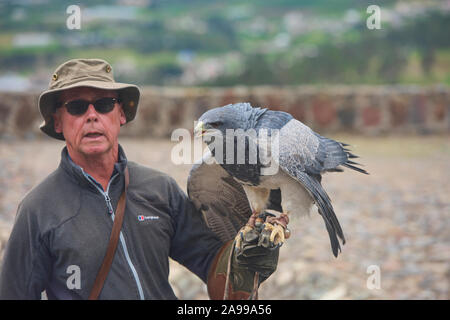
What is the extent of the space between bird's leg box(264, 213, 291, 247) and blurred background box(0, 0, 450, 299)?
7.15ft

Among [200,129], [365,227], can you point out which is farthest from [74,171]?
[365,227]

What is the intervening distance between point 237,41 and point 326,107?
662cm

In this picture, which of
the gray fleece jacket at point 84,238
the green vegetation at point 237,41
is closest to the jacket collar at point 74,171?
the gray fleece jacket at point 84,238

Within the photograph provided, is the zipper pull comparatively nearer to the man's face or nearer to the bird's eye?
the man's face

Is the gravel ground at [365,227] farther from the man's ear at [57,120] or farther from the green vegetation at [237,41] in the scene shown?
the green vegetation at [237,41]

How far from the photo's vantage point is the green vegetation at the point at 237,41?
43.9 feet

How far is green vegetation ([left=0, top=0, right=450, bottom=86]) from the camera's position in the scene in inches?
526

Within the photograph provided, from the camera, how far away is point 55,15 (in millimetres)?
13820

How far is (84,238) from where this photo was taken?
7.10ft

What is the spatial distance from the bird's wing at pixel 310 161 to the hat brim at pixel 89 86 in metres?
0.77

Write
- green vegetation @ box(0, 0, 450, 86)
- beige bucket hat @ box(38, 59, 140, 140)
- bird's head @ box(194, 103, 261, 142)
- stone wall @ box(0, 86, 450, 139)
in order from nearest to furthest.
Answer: bird's head @ box(194, 103, 261, 142), beige bucket hat @ box(38, 59, 140, 140), stone wall @ box(0, 86, 450, 139), green vegetation @ box(0, 0, 450, 86)

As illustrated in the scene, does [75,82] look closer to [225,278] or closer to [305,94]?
[225,278]

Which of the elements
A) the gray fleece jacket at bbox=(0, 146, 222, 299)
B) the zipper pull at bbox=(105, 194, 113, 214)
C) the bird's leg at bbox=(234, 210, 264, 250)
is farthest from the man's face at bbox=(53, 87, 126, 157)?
the bird's leg at bbox=(234, 210, 264, 250)

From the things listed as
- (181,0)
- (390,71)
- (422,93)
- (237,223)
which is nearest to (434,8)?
A: (390,71)
